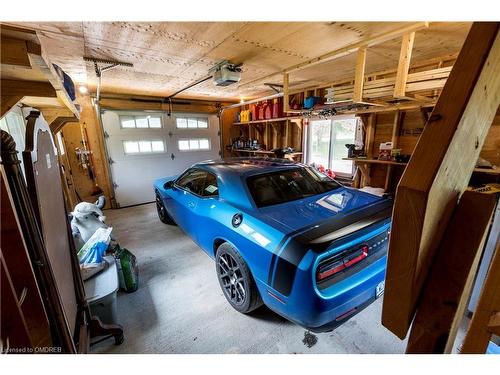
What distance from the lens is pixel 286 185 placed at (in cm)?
222

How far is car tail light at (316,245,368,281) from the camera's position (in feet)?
4.50

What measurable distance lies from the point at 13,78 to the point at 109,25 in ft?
2.97

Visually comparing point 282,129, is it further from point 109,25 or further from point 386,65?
point 109,25

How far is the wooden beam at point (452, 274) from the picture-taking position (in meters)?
0.43

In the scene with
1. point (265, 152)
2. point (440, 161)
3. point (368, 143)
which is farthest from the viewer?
point (265, 152)

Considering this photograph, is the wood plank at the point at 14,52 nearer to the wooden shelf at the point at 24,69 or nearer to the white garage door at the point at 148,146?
the wooden shelf at the point at 24,69

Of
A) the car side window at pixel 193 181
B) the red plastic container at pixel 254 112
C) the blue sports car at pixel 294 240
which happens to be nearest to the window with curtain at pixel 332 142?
the red plastic container at pixel 254 112

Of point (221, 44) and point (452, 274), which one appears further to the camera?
point (221, 44)

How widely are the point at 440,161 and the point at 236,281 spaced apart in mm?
1857

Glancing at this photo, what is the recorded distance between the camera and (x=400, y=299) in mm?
438

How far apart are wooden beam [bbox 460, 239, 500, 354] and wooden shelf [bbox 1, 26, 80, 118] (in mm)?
1645

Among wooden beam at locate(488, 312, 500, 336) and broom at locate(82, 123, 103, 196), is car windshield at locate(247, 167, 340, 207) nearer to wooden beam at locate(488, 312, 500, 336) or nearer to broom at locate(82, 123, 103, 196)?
wooden beam at locate(488, 312, 500, 336)

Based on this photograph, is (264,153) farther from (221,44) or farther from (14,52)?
(14,52)

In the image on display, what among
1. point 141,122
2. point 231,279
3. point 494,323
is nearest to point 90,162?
point 141,122
